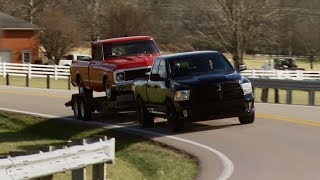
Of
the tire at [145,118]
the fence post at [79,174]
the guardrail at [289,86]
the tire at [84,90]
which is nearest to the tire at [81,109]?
the tire at [84,90]

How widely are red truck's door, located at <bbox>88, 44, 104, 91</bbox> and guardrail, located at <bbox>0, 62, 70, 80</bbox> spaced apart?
92.2ft

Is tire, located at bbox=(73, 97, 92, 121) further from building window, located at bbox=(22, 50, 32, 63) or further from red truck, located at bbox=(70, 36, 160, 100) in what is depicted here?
building window, located at bbox=(22, 50, 32, 63)

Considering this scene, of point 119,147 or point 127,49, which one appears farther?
point 127,49

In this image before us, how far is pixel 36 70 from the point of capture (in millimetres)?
50969

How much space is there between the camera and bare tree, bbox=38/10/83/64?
64625 mm

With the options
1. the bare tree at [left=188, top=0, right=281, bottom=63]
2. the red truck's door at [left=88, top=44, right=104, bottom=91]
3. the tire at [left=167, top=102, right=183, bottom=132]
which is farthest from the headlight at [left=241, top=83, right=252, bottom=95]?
the bare tree at [left=188, top=0, right=281, bottom=63]

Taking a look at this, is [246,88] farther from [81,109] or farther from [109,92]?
[81,109]

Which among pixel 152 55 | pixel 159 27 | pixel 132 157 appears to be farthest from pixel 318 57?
pixel 132 157

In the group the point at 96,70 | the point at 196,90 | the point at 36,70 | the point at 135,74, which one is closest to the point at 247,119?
the point at 196,90

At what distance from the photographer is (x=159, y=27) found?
74.2 m

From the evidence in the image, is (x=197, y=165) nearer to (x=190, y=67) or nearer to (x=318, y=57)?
(x=190, y=67)

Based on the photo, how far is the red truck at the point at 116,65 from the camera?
61.8 ft

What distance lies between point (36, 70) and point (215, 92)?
36.8 metres

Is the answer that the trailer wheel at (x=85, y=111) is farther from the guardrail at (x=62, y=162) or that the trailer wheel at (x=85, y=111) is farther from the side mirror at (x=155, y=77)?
the guardrail at (x=62, y=162)
